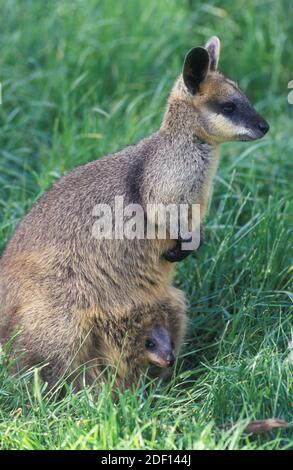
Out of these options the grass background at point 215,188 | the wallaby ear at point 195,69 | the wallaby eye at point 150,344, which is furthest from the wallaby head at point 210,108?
the wallaby eye at point 150,344

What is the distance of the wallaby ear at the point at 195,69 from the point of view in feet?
15.6

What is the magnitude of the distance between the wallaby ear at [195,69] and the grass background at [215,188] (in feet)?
3.17

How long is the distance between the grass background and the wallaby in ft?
1.08

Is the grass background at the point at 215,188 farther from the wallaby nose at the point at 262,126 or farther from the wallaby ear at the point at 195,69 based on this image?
the wallaby ear at the point at 195,69

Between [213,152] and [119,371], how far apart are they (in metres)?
1.13

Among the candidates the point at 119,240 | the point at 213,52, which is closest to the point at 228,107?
the point at 213,52

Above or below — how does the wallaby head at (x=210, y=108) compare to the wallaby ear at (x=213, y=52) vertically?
below

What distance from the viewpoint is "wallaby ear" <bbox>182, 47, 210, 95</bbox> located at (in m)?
4.76

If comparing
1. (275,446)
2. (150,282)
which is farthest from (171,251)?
(275,446)

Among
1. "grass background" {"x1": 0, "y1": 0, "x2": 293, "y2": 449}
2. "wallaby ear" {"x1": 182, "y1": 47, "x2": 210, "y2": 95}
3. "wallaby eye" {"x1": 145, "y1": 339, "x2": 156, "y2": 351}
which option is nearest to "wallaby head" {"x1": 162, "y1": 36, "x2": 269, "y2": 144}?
"wallaby ear" {"x1": 182, "y1": 47, "x2": 210, "y2": 95}

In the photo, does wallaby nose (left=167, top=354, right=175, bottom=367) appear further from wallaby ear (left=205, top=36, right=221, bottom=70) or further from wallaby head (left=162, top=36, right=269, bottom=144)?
wallaby ear (left=205, top=36, right=221, bottom=70)

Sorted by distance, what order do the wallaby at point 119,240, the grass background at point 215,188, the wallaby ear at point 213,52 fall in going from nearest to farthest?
the grass background at point 215,188 < the wallaby at point 119,240 < the wallaby ear at point 213,52

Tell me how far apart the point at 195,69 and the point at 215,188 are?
4.33 feet
